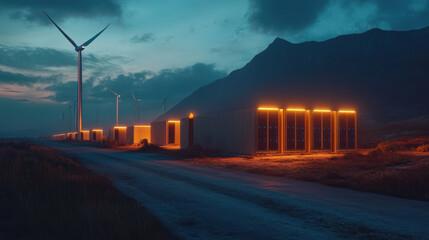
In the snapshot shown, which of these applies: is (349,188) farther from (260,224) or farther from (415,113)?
(415,113)

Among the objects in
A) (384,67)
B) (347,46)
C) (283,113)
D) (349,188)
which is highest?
(347,46)

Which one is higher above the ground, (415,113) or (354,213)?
(415,113)

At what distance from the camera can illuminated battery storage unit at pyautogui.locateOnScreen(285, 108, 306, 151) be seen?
3053cm

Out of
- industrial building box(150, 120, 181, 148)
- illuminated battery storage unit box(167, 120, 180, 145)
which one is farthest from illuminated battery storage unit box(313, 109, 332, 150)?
illuminated battery storage unit box(167, 120, 180, 145)

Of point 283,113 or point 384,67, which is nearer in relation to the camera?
point 283,113

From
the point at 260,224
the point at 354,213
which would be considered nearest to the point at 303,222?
the point at 260,224

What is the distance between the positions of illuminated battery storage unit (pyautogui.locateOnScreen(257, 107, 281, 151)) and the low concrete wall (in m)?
0.73

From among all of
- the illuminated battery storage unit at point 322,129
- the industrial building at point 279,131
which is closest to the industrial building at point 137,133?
the industrial building at point 279,131

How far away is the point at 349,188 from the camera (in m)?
12.2

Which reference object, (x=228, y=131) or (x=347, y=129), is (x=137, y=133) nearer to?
(x=228, y=131)

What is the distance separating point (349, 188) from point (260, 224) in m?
6.59

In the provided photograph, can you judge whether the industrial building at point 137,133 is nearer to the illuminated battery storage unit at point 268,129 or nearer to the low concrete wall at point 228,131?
the low concrete wall at point 228,131

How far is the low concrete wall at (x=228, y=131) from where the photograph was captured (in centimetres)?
Result: 2919

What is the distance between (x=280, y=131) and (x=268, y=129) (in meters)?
1.47
